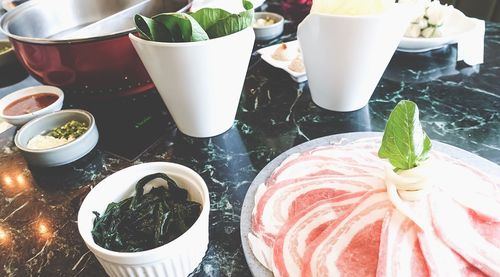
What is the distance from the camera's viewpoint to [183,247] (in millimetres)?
739

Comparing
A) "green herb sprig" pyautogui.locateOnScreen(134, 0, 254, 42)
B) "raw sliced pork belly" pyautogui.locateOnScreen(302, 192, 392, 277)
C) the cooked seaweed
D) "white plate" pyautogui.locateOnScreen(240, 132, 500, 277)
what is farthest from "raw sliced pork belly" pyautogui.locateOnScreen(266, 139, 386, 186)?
"green herb sprig" pyautogui.locateOnScreen(134, 0, 254, 42)

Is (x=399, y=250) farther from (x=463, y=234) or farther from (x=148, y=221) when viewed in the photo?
(x=148, y=221)

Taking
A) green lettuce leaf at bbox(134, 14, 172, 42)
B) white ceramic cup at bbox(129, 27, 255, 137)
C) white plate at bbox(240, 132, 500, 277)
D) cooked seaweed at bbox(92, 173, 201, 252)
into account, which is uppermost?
green lettuce leaf at bbox(134, 14, 172, 42)

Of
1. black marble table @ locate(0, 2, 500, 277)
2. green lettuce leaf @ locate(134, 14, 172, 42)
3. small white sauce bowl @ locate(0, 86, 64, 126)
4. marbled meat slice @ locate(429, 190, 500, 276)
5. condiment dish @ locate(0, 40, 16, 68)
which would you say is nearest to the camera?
marbled meat slice @ locate(429, 190, 500, 276)

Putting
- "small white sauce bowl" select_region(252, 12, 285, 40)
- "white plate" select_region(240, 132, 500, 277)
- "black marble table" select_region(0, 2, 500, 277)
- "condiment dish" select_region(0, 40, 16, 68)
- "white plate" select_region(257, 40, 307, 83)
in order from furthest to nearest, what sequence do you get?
"small white sauce bowl" select_region(252, 12, 285, 40), "condiment dish" select_region(0, 40, 16, 68), "white plate" select_region(257, 40, 307, 83), "black marble table" select_region(0, 2, 500, 277), "white plate" select_region(240, 132, 500, 277)

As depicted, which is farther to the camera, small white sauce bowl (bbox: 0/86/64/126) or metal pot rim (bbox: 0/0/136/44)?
small white sauce bowl (bbox: 0/86/64/126)

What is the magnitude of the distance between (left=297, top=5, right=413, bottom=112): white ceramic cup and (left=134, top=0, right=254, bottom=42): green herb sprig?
25cm

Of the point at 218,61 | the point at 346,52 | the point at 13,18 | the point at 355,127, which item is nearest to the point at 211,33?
the point at 218,61

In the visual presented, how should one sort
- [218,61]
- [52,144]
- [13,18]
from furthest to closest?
[13,18] < [52,144] < [218,61]

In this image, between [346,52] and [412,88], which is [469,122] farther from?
[346,52]

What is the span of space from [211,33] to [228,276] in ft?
2.24

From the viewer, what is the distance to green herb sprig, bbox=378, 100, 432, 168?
74cm

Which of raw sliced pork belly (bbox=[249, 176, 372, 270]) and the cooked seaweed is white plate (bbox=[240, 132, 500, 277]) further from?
the cooked seaweed

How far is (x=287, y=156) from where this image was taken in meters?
1.08
